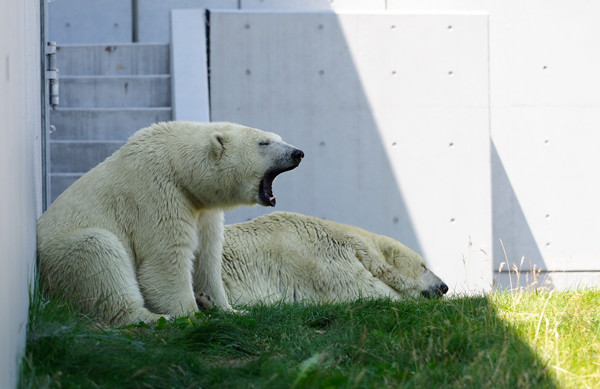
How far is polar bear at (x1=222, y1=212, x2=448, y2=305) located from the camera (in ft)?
19.9

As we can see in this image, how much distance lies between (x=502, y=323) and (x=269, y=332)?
3.85ft

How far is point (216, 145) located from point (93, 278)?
110 centimetres

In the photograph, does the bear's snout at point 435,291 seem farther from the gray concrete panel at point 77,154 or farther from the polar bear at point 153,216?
the gray concrete panel at point 77,154

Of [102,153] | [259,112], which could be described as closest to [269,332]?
[102,153]

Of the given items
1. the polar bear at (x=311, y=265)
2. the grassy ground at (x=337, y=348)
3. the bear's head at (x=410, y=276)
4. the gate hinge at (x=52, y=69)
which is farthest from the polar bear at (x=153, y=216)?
the gate hinge at (x=52, y=69)

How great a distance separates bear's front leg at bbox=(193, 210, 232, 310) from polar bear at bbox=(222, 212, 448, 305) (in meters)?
0.59

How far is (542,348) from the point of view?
11.6 ft

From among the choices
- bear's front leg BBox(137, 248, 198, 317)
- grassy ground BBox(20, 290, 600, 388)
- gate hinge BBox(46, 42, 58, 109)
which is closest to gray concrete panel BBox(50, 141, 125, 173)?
gate hinge BBox(46, 42, 58, 109)

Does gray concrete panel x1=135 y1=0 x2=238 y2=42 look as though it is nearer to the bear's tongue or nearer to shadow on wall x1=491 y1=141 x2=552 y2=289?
shadow on wall x1=491 y1=141 x2=552 y2=289

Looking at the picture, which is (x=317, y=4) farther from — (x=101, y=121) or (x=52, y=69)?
(x=52, y=69)

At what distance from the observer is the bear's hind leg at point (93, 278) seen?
4590 mm

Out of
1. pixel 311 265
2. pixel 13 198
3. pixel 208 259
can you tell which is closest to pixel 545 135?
pixel 311 265

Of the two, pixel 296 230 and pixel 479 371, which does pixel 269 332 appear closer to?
pixel 479 371

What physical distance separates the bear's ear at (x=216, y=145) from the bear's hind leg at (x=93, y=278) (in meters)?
0.86
